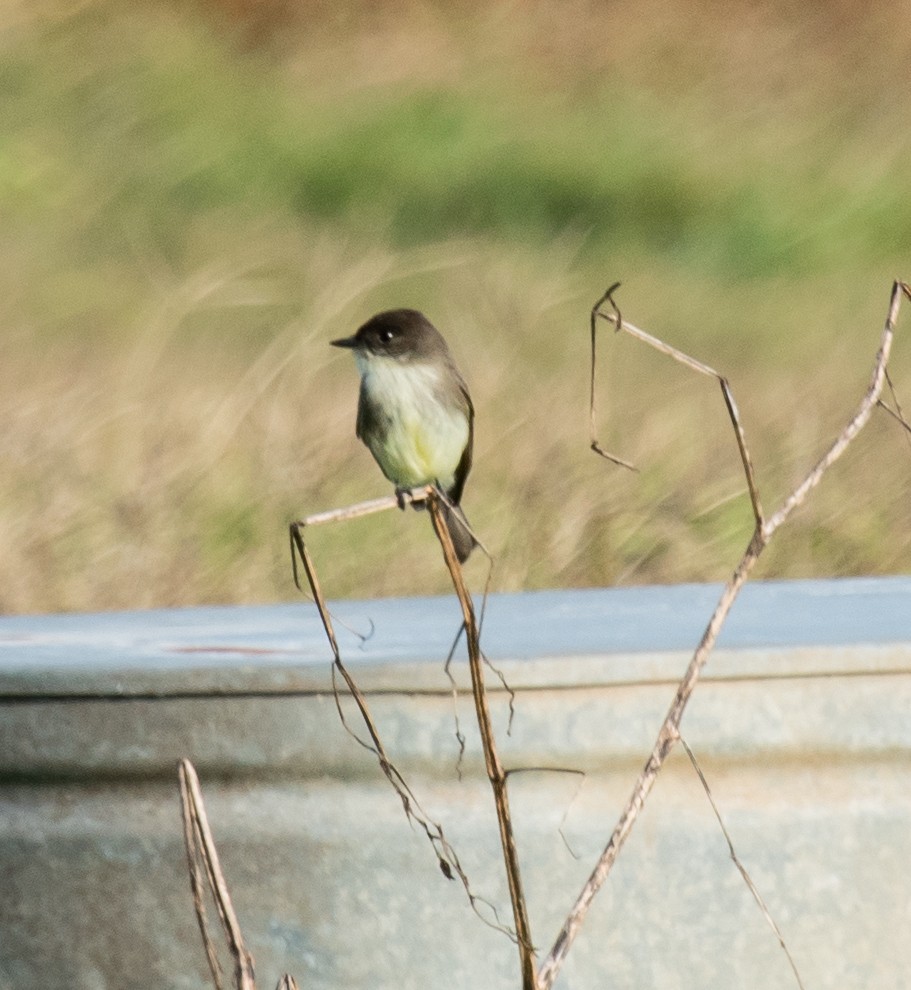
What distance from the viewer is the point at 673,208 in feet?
45.8

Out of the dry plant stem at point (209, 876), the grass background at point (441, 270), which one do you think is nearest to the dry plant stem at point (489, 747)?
the dry plant stem at point (209, 876)

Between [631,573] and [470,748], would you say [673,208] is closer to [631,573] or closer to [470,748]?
[631,573]

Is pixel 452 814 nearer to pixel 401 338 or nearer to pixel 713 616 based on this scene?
A: pixel 713 616

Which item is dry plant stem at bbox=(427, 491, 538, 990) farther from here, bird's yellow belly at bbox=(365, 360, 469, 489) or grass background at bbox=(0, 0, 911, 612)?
grass background at bbox=(0, 0, 911, 612)

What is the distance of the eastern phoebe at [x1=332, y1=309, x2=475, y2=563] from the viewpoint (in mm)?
3594

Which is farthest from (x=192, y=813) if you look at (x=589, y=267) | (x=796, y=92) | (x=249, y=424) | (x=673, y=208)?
(x=796, y=92)

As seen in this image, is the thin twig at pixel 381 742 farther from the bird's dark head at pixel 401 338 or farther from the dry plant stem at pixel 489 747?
the bird's dark head at pixel 401 338

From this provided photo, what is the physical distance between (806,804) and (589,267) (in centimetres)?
1095

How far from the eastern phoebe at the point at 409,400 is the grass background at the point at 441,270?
98 cm

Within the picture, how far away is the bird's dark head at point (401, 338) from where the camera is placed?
364 centimetres

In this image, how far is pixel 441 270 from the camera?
35.2 feet

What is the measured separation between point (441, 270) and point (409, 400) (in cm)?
720

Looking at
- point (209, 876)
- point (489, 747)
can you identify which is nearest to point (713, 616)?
point (489, 747)

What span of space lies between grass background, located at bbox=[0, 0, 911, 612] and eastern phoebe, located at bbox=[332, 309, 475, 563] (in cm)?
98
